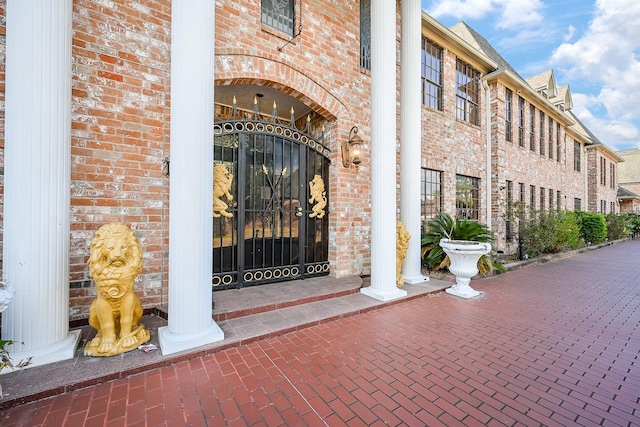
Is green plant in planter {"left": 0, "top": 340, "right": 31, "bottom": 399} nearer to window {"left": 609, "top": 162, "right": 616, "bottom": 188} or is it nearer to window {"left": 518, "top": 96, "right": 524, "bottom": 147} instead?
window {"left": 518, "top": 96, "right": 524, "bottom": 147}

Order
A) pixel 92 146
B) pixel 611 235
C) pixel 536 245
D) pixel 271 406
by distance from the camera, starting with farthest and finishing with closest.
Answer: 1. pixel 611 235
2. pixel 536 245
3. pixel 92 146
4. pixel 271 406

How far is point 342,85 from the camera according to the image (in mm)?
5008

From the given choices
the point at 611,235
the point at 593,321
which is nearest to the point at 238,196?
the point at 593,321

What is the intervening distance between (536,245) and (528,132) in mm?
5502

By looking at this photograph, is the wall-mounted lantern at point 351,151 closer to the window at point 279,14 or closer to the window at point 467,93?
the window at point 279,14

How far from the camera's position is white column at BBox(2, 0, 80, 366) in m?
2.13

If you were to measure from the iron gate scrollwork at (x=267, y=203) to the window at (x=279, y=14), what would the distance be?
1.55 meters

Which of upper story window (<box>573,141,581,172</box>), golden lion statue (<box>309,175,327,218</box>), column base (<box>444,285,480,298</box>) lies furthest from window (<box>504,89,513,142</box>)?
upper story window (<box>573,141,581,172</box>)

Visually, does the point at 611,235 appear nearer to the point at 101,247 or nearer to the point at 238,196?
the point at 238,196

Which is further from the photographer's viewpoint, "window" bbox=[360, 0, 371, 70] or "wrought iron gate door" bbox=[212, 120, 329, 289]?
"window" bbox=[360, 0, 371, 70]

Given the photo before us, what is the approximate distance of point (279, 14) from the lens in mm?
4465

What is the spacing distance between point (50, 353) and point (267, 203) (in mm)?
2929

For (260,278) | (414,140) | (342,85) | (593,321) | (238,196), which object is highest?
(342,85)

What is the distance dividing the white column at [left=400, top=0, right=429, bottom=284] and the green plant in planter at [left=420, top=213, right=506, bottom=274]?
91 centimetres
